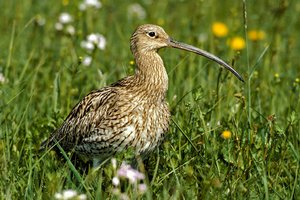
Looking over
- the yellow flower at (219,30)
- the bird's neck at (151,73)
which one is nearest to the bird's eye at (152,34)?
the bird's neck at (151,73)

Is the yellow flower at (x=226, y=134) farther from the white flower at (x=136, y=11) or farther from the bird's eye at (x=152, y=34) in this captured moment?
the white flower at (x=136, y=11)

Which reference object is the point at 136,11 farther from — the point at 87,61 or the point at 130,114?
the point at 130,114

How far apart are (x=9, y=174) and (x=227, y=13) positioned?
19.8 feet

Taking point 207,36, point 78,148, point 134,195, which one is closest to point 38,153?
point 78,148

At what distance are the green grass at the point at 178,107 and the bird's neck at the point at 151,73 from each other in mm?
245

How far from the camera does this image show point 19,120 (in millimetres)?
6895

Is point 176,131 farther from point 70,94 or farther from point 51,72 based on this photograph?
point 51,72

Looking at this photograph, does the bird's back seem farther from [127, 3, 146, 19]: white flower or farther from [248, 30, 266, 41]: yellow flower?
[127, 3, 146, 19]: white flower

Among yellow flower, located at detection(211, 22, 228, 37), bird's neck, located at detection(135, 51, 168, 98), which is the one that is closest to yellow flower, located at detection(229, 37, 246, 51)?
yellow flower, located at detection(211, 22, 228, 37)

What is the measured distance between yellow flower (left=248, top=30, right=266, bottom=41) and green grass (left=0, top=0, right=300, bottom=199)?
0.08 m

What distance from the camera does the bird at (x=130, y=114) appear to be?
249 inches

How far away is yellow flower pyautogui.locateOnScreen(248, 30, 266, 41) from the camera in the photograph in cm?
1001

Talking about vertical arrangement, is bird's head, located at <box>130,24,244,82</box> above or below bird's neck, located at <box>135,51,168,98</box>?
above

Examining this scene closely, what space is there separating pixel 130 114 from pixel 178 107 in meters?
0.87
